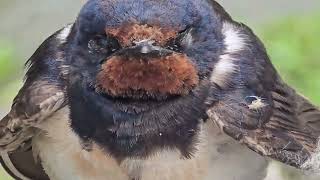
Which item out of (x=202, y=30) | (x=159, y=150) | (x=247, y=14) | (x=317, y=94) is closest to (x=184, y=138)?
(x=159, y=150)

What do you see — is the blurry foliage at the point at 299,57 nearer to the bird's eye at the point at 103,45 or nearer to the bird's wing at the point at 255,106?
the bird's wing at the point at 255,106

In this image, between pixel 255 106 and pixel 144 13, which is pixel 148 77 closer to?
pixel 144 13

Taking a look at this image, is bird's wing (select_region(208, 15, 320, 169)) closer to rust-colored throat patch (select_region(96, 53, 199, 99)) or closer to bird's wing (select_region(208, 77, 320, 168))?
bird's wing (select_region(208, 77, 320, 168))

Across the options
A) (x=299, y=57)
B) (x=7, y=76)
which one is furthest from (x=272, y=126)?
(x=7, y=76)

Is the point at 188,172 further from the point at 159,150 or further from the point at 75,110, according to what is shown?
the point at 75,110

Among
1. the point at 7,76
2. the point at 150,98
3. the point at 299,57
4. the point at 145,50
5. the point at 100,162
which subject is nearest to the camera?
the point at 145,50

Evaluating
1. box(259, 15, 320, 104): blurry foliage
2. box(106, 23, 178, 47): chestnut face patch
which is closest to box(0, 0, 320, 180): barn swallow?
box(106, 23, 178, 47): chestnut face patch
